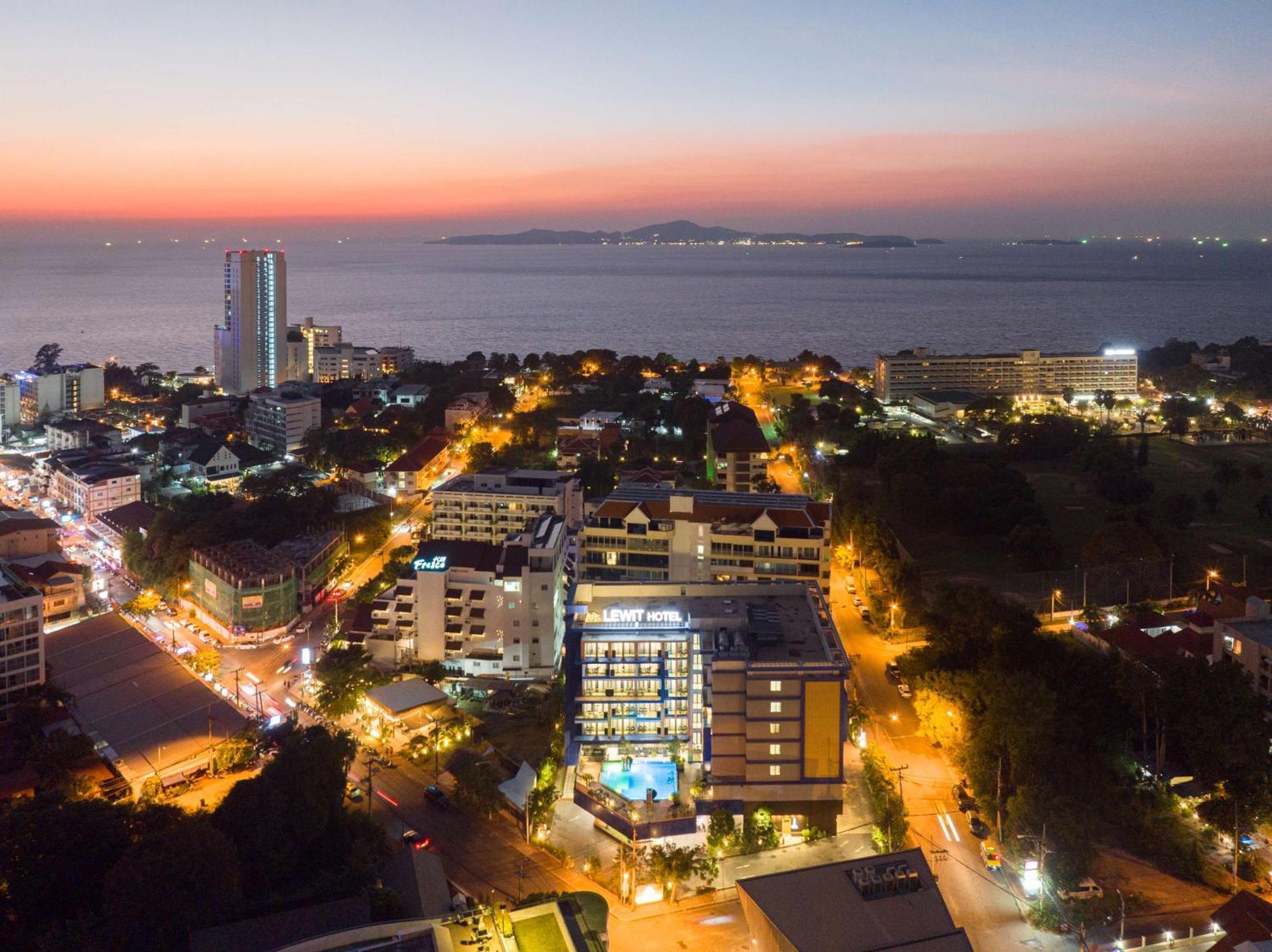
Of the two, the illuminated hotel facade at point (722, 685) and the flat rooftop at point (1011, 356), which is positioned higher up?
the flat rooftop at point (1011, 356)

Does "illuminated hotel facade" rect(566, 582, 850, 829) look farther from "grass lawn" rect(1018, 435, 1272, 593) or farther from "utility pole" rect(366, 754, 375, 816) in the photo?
"grass lawn" rect(1018, 435, 1272, 593)

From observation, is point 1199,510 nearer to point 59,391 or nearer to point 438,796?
point 438,796

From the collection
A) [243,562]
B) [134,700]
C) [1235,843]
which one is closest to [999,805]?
[1235,843]

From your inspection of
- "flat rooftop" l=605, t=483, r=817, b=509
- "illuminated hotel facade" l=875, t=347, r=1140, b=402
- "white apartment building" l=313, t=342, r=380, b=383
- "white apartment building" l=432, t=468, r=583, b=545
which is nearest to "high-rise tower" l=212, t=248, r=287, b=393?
"white apartment building" l=313, t=342, r=380, b=383

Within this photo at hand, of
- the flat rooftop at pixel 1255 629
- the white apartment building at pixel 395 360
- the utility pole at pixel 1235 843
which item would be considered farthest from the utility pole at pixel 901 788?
the white apartment building at pixel 395 360

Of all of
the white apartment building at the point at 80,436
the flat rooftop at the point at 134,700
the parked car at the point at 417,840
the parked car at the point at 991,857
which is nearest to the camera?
the parked car at the point at 991,857

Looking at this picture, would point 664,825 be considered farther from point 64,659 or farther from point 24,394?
point 24,394

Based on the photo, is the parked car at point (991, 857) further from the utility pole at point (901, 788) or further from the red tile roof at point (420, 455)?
the red tile roof at point (420, 455)

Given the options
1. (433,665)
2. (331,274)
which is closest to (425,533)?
(433,665)
